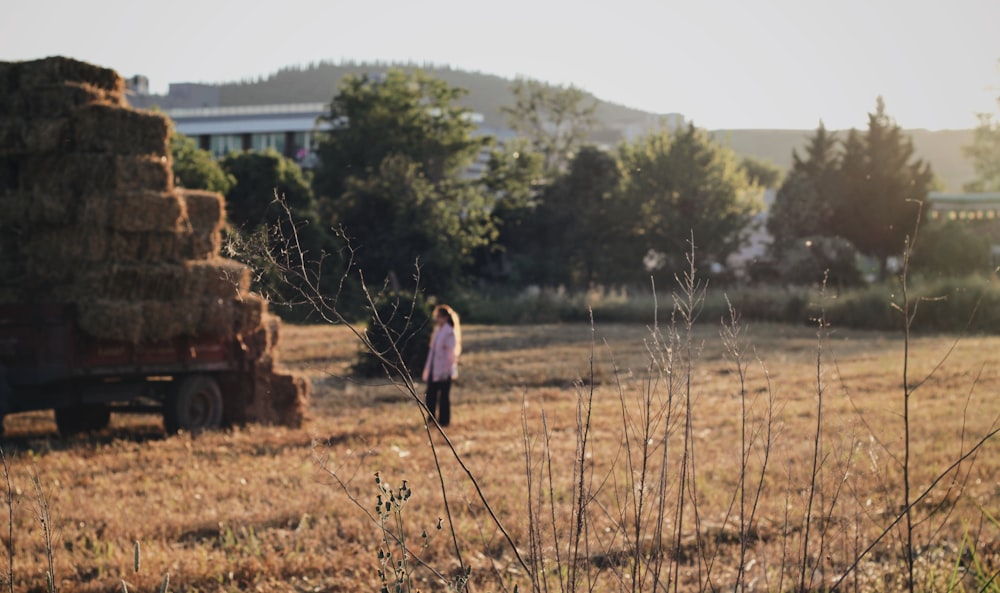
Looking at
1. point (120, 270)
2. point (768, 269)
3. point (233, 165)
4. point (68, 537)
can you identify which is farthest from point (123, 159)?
point (768, 269)

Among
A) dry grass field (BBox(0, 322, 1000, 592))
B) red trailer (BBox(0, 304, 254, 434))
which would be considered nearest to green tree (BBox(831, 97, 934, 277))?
dry grass field (BBox(0, 322, 1000, 592))

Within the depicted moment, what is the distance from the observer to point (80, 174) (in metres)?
11.0

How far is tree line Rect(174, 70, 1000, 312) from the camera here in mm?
43366

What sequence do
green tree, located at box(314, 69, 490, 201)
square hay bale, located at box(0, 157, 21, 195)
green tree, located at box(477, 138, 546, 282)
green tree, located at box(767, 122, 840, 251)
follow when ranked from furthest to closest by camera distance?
green tree, located at box(477, 138, 546, 282) → green tree, located at box(314, 69, 490, 201) → green tree, located at box(767, 122, 840, 251) → square hay bale, located at box(0, 157, 21, 195)

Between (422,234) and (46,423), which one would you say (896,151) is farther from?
(46,423)

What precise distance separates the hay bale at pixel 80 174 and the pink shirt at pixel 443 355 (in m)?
3.49

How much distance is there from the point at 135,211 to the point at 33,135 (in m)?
1.29

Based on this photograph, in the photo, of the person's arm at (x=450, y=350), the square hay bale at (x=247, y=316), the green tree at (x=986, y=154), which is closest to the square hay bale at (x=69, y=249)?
the square hay bale at (x=247, y=316)

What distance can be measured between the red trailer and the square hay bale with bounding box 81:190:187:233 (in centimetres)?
100

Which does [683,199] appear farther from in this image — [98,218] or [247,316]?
[98,218]

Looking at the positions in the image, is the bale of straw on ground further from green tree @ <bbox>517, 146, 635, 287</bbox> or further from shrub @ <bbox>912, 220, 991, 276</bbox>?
green tree @ <bbox>517, 146, 635, 287</bbox>

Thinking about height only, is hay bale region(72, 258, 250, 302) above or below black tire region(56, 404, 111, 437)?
above

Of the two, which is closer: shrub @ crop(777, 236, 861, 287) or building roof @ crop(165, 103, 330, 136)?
shrub @ crop(777, 236, 861, 287)

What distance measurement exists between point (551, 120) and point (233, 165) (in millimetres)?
38910
